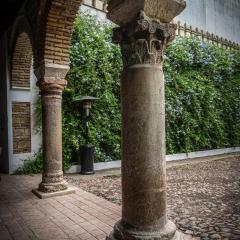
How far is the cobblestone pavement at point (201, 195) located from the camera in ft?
11.9

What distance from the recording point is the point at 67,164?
7.96m

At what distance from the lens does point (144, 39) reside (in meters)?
2.52

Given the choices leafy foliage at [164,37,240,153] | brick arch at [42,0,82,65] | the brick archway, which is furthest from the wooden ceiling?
leafy foliage at [164,37,240,153]

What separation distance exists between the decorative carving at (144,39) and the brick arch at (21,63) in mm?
5485

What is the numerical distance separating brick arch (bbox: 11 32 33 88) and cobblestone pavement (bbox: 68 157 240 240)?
3.04 m

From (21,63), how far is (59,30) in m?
2.85

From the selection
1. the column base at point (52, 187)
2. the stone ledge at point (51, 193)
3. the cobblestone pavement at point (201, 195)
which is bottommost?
the cobblestone pavement at point (201, 195)

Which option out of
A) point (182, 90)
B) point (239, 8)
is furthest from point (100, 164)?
point (239, 8)

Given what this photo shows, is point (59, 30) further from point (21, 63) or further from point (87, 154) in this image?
point (87, 154)

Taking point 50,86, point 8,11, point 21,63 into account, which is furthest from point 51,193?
point 8,11

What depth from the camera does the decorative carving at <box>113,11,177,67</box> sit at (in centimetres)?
247

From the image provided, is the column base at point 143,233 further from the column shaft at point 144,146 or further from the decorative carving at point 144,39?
the decorative carving at point 144,39

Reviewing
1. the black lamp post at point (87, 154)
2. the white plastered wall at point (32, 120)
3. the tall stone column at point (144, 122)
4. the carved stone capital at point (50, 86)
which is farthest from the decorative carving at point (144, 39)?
the white plastered wall at point (32, 120)

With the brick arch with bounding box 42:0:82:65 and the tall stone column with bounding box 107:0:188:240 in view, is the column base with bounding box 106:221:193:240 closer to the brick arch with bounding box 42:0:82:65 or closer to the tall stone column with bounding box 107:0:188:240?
the tall stone column with bounding box 107:0:188:240
